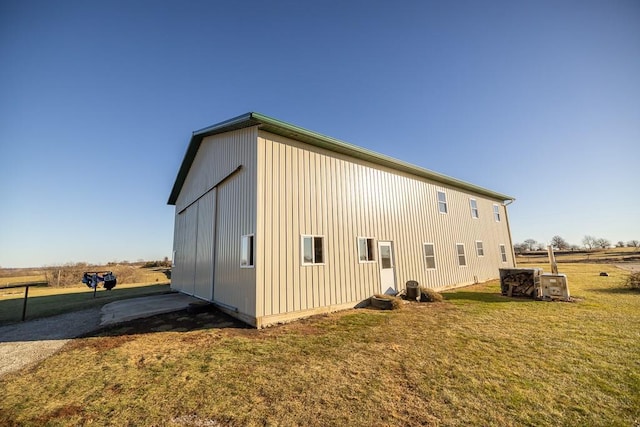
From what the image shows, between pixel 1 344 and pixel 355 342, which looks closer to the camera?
pixel 355 342

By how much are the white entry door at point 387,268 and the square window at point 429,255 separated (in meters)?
2.62

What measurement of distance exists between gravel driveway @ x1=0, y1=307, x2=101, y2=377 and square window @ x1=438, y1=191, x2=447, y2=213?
1563cm

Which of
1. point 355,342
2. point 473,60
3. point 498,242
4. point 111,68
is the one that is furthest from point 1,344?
point 498,242

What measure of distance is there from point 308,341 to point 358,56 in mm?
11052

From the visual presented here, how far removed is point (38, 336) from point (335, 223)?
9361mm

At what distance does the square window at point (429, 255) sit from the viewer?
1220cm

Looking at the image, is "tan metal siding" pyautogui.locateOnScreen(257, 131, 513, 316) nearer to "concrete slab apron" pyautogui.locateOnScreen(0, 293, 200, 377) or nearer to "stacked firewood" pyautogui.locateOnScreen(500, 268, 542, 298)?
"stacked firewood" pyautogui.locateOnScreen(500, 268, 542, 298)

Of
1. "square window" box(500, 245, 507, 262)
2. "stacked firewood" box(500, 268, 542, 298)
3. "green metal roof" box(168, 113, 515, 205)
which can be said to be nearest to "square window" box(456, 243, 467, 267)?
"stacked firewood" box(500, 268, 542, 298)

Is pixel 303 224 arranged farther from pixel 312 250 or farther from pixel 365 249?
pixel 365 249

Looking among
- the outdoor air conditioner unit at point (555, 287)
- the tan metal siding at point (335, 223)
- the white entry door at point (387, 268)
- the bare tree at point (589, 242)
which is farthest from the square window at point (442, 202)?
the bare tree at point (589, 242)

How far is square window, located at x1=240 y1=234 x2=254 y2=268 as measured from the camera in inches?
298

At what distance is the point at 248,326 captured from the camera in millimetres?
7168

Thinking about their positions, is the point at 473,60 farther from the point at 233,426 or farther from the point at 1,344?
the point at 1,344

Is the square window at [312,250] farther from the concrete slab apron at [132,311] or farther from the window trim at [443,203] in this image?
the window trim at [443,203]
